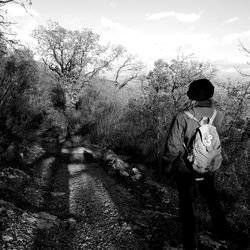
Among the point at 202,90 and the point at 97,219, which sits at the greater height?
the point at 202,90

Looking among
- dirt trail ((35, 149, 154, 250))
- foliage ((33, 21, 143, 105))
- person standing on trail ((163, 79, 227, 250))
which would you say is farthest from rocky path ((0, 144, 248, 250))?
foliage ((33, 21, 143, 105))

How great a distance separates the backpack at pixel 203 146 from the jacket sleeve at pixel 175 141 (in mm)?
107

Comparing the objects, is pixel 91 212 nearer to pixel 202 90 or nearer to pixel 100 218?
pixel 100 218

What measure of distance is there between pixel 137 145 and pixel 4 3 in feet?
26.2

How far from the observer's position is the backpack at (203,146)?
7.84 feet

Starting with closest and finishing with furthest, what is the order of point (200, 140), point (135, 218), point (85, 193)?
1. point (200, 140)
2. point (135, 218)
3. point (85, 193)

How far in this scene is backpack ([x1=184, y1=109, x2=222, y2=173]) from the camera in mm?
2391

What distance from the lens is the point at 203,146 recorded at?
2395mm

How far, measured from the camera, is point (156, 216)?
390 cm

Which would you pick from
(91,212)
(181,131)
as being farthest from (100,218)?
(181,131)

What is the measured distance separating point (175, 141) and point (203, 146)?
0.96ft

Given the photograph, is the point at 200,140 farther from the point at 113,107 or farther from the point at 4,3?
the point at 113,107

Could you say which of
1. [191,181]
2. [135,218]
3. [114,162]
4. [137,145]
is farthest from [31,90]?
[191,181]

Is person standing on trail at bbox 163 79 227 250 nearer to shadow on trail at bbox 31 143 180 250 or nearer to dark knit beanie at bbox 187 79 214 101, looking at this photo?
dark knit beanie at bbox 187 79 214 101
